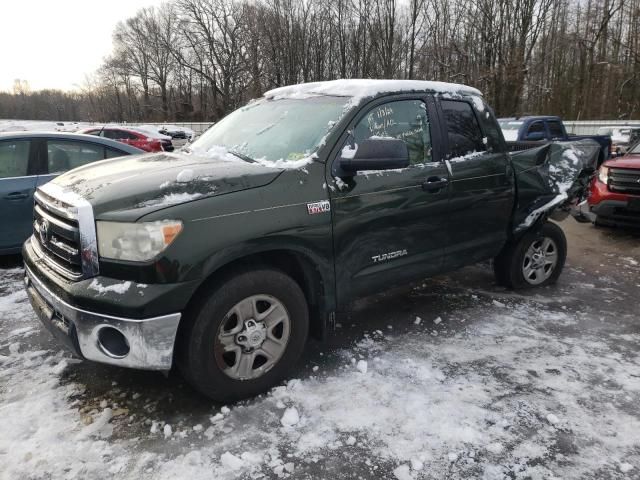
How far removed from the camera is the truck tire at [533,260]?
4.65 meters

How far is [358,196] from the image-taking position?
3.13m

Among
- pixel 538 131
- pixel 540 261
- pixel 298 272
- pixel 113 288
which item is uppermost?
pixel 538 131

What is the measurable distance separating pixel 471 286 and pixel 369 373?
2.29m

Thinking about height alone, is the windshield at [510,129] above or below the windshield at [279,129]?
above

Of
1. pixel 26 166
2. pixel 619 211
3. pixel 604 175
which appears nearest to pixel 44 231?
pixel 26 166

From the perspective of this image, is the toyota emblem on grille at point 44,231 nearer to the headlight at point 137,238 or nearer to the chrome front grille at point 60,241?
the chrome front grille at point 60,241

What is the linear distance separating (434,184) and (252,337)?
1.82 meters

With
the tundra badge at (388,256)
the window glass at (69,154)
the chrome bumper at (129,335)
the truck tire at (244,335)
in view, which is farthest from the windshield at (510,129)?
the chrome bumper at (129,335)

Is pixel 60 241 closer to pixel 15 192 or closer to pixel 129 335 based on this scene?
pixel 129 335

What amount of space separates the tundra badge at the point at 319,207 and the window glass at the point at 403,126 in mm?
551

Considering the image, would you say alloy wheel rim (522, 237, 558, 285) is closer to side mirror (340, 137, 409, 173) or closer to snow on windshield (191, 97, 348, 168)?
side mirror (340, 137, 409, 173)

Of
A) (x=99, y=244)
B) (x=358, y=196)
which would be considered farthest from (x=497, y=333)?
(x=99, y=244)

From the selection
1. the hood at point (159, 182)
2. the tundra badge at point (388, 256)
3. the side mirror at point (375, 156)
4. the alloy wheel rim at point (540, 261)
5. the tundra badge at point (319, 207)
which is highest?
the side mirror at point (375, 156)

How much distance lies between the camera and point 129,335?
2.42m
